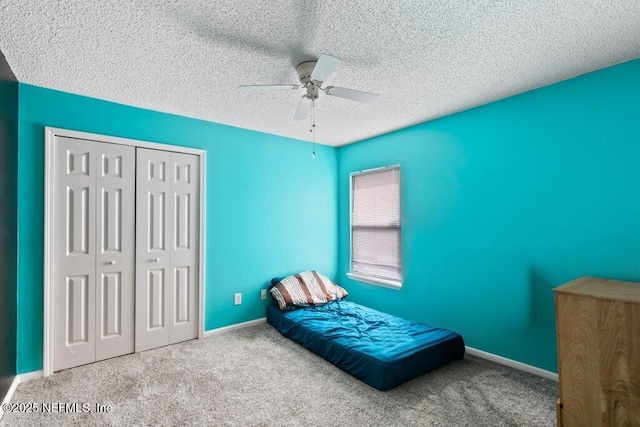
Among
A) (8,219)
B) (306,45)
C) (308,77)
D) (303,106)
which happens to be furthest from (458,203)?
(8,219)

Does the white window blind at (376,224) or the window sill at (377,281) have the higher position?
the white window blind at (376,224)

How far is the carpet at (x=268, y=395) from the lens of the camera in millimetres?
1988

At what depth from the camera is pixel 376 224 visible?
159 inches

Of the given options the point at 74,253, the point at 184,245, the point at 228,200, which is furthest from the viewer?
the point at 228,200

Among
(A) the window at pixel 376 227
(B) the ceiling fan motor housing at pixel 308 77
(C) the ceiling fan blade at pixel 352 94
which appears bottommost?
(A) the window at pixel 376 227

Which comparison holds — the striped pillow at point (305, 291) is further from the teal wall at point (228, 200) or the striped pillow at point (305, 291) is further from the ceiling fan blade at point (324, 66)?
the ceiling fan blade at point (324, 66)

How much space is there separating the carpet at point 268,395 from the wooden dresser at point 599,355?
0.27m

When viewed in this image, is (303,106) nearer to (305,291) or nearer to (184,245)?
(184,245)

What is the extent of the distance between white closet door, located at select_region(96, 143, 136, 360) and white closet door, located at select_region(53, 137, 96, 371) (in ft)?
0.18

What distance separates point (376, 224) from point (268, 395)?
7.94 feet

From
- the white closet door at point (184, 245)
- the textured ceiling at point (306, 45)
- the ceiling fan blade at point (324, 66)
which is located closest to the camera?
the textured ceiling at point (306, 45)

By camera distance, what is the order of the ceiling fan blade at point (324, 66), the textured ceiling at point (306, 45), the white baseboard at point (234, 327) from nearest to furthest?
the textured ceiling at point (306, 45), the ceiling fan blade at point (324, 66), the white baseboard at point (234, 327)

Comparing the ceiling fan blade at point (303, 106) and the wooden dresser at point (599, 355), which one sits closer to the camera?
the wooden dresser at point (599, 355)

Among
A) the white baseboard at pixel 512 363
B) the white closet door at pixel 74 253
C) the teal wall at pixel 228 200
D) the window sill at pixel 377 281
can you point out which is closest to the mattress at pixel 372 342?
the white baseboard at pixel 512 363
